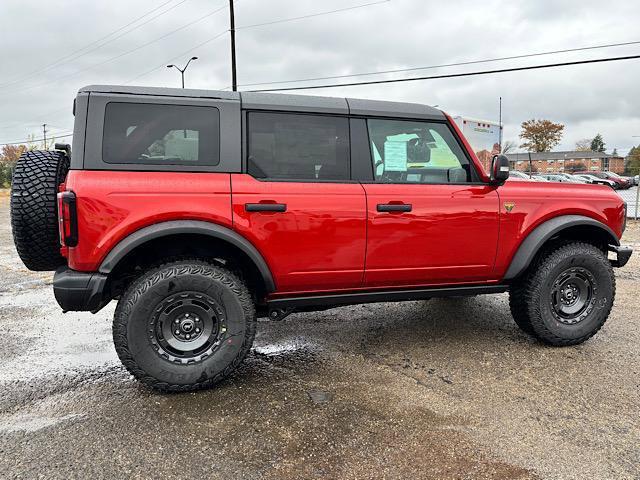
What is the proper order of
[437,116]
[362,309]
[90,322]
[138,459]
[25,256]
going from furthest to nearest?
[362,309], [90,322], [437,116], [25,256], [138,459]

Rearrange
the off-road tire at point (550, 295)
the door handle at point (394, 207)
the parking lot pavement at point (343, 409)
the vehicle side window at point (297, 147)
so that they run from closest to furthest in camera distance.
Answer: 1. the parking lot pavement at point (343, 409)
2. the vehicle side window at point (297, 147)
3. the door handle at point (394, 207)
4. the off-road tire at point (550, 295)

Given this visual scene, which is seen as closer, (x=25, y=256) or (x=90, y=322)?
(x=25, y=256)

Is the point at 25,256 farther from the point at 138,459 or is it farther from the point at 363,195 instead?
the point at 363,195

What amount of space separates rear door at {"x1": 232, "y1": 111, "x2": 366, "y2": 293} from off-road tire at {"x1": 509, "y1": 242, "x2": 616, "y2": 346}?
56.2 inches

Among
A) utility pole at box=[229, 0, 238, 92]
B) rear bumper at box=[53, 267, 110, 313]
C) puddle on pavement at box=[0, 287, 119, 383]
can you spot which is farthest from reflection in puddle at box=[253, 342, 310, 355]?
utility pole at box=[229, 0, 238, 92]

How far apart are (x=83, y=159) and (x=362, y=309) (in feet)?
10.1

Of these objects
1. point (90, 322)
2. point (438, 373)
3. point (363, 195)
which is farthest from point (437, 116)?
point (90, 322)

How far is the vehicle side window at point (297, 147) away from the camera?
3.07 m

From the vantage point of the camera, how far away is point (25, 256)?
2.99 metres

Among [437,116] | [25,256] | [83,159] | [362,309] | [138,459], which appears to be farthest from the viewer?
[362,309]

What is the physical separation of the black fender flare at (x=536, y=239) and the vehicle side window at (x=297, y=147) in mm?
1510

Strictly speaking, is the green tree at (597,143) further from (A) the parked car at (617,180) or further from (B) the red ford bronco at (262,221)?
(B) the red ford bronco at (262,221)

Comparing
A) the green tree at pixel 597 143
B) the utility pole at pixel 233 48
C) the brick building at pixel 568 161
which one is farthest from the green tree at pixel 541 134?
the utility pole at pixel 233 48

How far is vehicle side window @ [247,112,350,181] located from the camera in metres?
3.07
